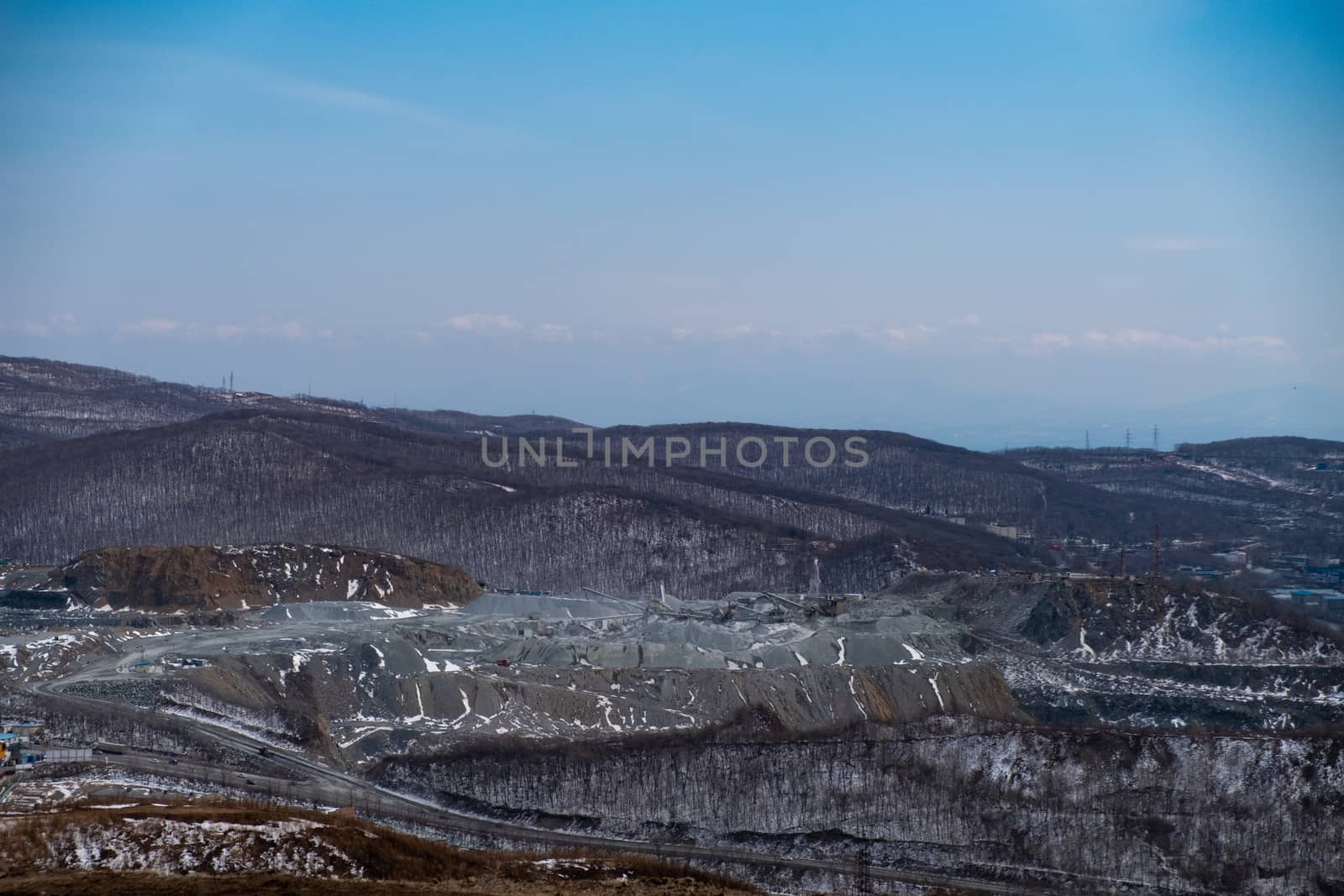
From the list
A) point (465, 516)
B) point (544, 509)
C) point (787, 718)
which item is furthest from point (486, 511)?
point (787, 718)

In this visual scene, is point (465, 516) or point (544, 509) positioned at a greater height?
point (544, 509)

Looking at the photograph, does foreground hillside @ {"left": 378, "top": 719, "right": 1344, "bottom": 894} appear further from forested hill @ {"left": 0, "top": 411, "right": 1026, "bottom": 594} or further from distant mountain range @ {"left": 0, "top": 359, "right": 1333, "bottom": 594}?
forested hill @ {"left": 0, "top": 411, "right": 1026, "bottom": 594}

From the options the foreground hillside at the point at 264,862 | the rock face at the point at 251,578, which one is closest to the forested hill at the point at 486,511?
the rock face at the point at 251,578

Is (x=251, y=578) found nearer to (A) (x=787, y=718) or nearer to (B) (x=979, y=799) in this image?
(A) (x=787, y=718)

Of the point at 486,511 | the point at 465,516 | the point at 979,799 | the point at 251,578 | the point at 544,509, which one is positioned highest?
the point at 544,509

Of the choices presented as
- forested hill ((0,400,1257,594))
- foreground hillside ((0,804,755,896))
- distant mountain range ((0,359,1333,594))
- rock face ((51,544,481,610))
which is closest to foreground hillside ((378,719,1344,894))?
foreground hillside ((0,804,755,896))

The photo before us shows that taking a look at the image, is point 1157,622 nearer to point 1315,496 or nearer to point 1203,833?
point 1203,833

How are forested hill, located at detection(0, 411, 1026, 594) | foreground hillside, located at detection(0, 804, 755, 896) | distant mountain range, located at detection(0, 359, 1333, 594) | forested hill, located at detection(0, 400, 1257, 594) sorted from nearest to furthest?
foreground hillside, located at detection(0, 804, 755, 896)
forested hill, located at detection(0, 411, 1026, 594)
forested hill, located at detection(0, 400, 1257, 594)
distant mountain range, located at detection(0, 359, 1333, 594)

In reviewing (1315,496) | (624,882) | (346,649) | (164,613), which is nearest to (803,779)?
(624,882)
